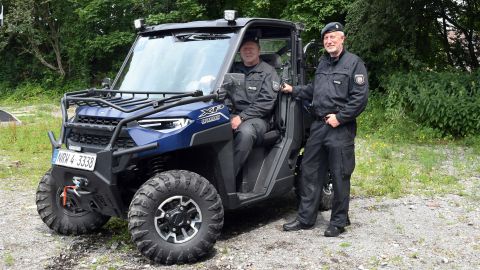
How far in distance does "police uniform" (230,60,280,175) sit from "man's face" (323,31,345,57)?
62 cm

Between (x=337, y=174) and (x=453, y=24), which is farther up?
(x=453, y=24)

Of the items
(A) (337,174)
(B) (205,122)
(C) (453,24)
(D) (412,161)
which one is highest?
(C) (453,24)

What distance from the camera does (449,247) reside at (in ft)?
16.4

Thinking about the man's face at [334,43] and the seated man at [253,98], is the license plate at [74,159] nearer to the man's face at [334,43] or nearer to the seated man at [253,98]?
the seated man at [253,98]

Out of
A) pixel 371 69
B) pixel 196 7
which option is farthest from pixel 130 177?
pixel 196 7

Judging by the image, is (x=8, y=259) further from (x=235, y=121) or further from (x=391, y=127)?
(x=391, y=127)

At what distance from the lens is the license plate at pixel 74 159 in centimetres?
445

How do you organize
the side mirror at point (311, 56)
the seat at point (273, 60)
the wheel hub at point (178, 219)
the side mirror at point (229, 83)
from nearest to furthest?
the wheel hub at point (178, 219)
the side mirror at point (229, 83)
the seat at point (273, 60)
the side mirror at point (311, 56)

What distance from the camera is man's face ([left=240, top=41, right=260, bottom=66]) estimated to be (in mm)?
5551

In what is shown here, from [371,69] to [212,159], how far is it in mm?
10830

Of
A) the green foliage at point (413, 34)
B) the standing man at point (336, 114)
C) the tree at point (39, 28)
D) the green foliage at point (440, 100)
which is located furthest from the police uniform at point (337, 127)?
the tree at point (39, 28)

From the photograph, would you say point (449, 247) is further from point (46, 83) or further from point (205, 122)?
point (46, 83)

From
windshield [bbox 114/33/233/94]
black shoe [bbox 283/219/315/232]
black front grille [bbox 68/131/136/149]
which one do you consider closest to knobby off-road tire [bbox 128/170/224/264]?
black front grille [bbox 68/131/136/149]

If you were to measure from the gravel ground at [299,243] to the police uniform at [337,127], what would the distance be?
1.34 ft
